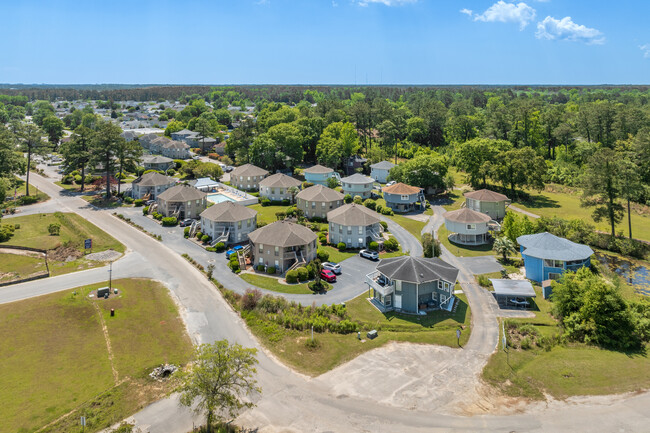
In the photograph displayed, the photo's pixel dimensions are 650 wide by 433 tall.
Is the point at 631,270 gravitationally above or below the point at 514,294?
above

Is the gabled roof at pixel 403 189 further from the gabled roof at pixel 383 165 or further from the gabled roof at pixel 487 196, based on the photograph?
the gabled roof at pixel 383 165

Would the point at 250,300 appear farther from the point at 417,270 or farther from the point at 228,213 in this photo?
the point at 228,213

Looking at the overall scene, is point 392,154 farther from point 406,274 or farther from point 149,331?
point 149,331

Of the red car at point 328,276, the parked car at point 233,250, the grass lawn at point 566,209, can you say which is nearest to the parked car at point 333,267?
the red car at point 328,276

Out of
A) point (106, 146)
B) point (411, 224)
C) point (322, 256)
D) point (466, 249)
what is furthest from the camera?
point (106, 146)

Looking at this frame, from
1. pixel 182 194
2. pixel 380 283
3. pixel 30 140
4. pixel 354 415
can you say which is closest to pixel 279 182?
pixel 182 194

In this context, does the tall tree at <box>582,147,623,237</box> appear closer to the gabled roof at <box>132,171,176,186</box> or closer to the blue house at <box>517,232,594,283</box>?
the blue house at <box>517,232,594,283</box>

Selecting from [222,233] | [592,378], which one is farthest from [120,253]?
[592,378]
